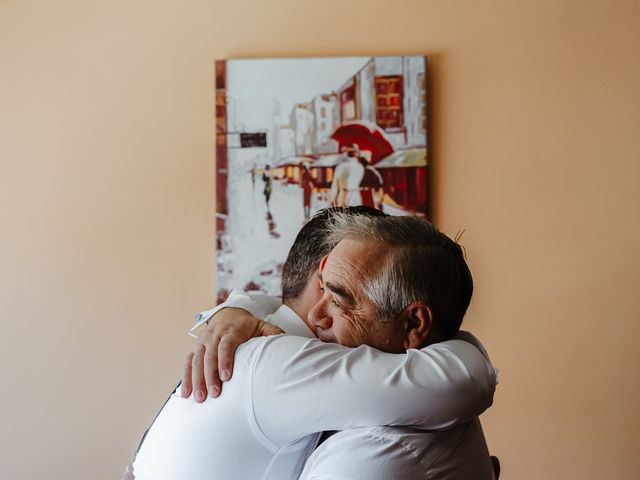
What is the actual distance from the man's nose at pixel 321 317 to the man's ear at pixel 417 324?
5.9 inches

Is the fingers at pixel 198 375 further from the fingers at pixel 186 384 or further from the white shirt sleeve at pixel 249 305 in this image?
the white shirt sleeve at pixel 249 305

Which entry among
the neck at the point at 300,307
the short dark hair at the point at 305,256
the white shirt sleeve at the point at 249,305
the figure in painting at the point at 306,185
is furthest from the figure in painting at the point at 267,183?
the neck at the point at 300,307

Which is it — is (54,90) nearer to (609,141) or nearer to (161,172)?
(161,172)

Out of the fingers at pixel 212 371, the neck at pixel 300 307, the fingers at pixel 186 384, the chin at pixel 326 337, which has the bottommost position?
the fingers at pixel 186 384

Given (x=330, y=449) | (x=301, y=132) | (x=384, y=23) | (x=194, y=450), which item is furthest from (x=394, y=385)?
(x=384, y=23)

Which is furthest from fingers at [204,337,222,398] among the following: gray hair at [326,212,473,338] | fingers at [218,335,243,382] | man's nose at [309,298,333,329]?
gray hair at [326,212,473,338]

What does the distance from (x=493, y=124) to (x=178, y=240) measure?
1381 millimetres

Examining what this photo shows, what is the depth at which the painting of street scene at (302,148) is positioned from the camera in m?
2.82

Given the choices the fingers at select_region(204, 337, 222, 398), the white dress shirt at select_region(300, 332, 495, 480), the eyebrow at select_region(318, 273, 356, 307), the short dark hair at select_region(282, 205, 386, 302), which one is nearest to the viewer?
the white dress shirt at select_region(300, 332, 495, 480)

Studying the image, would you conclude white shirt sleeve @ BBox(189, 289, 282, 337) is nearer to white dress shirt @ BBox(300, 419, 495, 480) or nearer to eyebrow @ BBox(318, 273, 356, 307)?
eyebrow @ BBox(318, 273, 356, 307)

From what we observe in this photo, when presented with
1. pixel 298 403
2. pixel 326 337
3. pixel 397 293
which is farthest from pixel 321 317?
pixel 298 403

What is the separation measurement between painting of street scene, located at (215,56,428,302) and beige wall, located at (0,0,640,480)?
0.09 metres

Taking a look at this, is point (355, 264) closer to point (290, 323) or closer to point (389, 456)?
point (290, 323)

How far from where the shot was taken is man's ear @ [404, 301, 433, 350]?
4.25 feet
